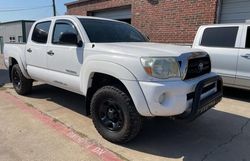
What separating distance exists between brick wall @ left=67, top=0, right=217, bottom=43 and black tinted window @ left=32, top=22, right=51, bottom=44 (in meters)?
6.16

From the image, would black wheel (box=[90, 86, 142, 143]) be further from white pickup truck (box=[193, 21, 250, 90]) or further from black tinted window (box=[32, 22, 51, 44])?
white pickup truck (box=[193, 21, 250, 90])

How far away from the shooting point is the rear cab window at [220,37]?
6.27 metres

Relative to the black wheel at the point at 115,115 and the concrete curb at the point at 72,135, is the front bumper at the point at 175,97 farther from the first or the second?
the concrete curb at the point at 72,135

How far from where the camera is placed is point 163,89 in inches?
118

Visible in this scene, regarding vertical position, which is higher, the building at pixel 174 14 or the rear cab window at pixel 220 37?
the building at pixel 174 14

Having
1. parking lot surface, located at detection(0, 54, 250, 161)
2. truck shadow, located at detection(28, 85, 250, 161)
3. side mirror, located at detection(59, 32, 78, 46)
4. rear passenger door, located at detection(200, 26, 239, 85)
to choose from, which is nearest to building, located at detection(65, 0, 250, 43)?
rear passenger door, located at detection(200, 26, 239, 85)

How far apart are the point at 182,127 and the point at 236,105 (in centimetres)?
216

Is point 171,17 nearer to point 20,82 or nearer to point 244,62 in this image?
point 244,62

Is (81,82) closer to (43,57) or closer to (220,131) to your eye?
(43,57)

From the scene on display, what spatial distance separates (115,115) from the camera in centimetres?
357

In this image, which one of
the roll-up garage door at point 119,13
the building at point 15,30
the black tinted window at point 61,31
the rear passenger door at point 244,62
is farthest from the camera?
the building at point 15,30

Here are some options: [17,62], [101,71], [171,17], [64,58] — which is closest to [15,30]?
[171,17]

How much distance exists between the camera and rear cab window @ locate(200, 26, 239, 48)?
6.27 m

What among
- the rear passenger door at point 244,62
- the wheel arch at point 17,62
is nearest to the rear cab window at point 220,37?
the rear passenger door at point 244,62
